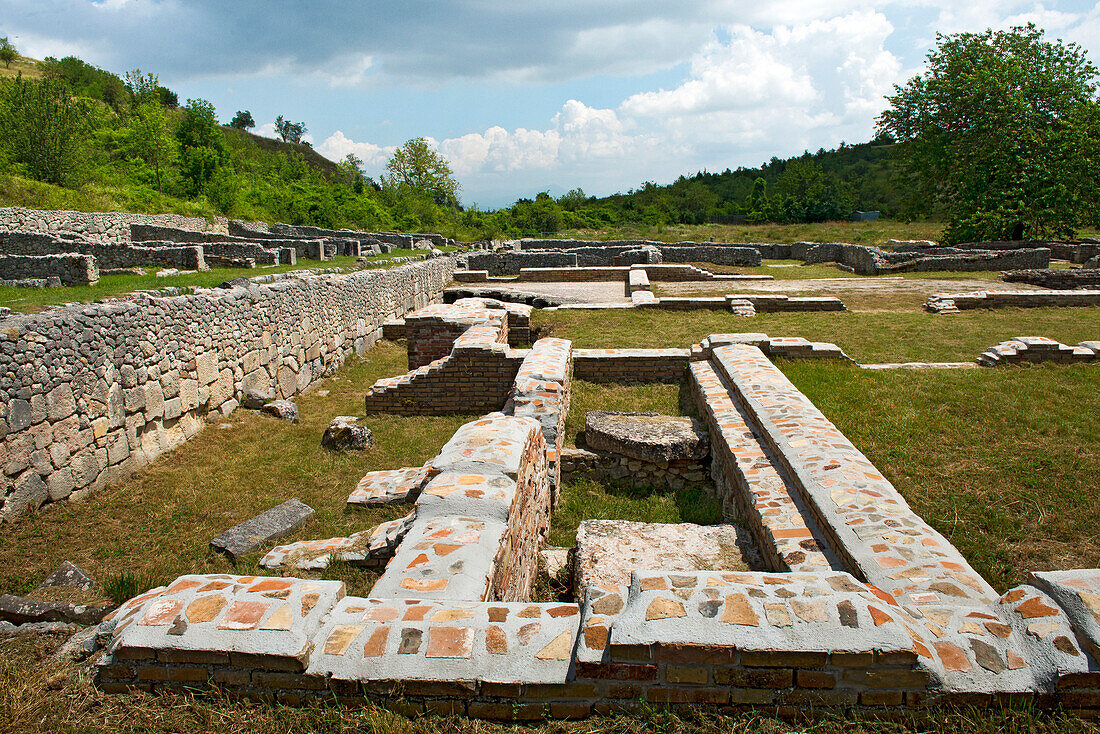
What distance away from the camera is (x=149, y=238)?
20.5m

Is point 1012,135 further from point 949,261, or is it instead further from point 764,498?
point 764,498

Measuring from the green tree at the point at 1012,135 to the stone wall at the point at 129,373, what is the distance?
84.2ft

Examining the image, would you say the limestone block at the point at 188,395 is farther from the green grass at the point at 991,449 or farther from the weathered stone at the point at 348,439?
the green grass at the point at 991,449

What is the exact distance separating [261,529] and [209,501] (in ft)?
3.94

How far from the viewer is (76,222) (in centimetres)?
1866

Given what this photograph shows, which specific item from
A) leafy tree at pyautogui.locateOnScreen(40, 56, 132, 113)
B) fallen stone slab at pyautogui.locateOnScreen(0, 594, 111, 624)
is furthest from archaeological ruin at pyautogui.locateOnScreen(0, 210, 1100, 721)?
leafy tree at pyautogui.locateOnScreen(40, 56, 132, 113)

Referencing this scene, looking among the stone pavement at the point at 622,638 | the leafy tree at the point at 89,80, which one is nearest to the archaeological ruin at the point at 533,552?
the stone pavement at the point at 622,638

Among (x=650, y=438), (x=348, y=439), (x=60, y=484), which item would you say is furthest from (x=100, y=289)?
(x=650, y=438)

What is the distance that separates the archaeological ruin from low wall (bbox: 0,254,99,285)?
14.1 ft

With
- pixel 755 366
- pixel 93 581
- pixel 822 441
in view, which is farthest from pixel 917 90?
pixel 93 581

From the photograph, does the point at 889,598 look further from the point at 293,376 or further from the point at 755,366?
the point at 293,376

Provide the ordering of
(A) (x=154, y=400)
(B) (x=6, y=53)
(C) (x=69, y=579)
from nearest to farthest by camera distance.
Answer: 1. (C) (x=69, y=579)
2. (A) (x=154, y=400)
3. (B) (x=6, y=53)

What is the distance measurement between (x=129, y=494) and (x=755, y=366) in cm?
659

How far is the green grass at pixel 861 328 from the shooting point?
9.19 metres
